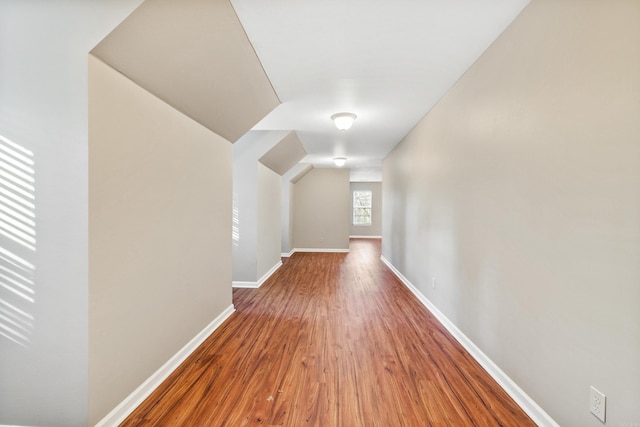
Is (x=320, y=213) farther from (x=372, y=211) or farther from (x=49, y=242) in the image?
(x=49, y=242)

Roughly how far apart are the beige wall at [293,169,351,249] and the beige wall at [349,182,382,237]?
146 inches

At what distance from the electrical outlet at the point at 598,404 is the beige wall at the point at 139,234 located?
239cm

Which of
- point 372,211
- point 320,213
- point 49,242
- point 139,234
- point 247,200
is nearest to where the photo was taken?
point 49,242

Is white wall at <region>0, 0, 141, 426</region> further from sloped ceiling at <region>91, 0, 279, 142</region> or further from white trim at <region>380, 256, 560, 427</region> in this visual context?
white trim at <region>380, 256, 560, 427</region>

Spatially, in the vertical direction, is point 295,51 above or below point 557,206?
above

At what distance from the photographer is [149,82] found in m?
1.84

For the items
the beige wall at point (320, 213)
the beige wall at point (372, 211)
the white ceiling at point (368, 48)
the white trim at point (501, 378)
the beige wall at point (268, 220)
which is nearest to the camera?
the white trim at point (501, 378)

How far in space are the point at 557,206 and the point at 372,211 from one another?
10.9 metres

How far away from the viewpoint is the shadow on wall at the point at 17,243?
4.78 ft

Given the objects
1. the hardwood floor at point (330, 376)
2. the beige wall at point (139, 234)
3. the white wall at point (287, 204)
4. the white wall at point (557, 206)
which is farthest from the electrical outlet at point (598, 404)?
the white wall at point (287, 204)

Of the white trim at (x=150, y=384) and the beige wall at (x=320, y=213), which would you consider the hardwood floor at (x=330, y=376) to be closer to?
the white trim at (x=150, y=384)

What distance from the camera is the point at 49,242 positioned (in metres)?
1.46

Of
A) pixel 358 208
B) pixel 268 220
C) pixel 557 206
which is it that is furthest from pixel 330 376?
pixel 358 208

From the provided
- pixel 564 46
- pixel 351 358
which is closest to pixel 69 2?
pixel 564 46
